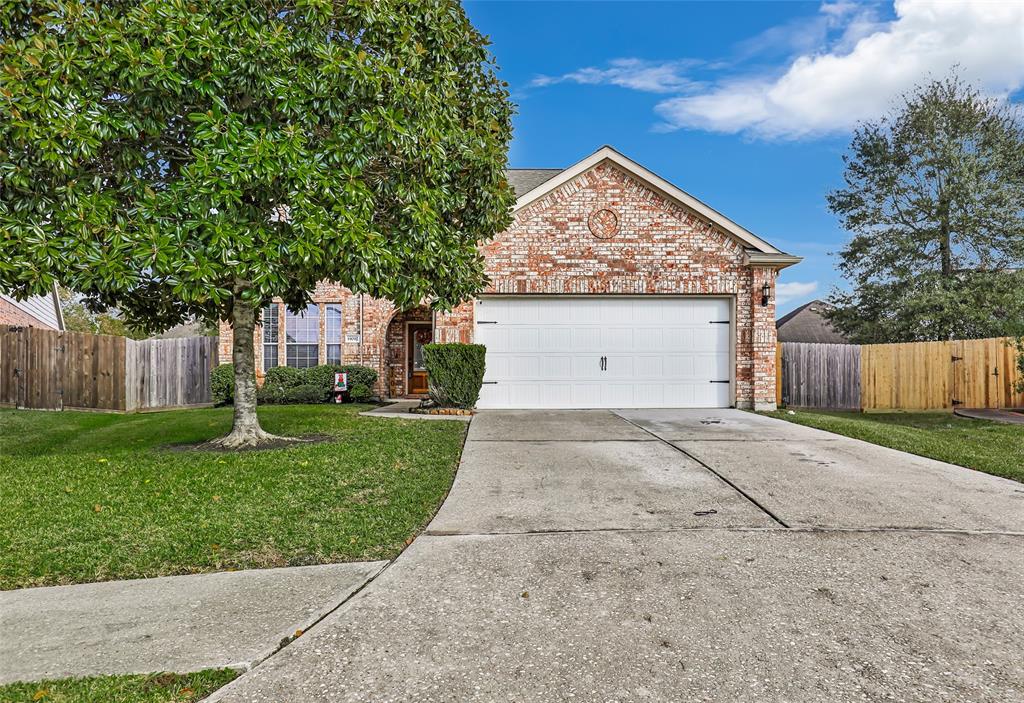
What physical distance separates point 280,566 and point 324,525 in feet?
2.14

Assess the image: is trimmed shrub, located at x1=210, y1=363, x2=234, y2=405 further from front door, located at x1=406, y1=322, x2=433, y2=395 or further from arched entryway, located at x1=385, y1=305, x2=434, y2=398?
front door, located at x1=406, y1=322, x2=433, y2=395

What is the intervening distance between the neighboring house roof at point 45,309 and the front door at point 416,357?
1212cm

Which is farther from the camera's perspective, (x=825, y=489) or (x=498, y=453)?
(x=498, y=453)

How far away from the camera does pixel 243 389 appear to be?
7.40 metres

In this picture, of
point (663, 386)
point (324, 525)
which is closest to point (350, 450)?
point (324, 525)

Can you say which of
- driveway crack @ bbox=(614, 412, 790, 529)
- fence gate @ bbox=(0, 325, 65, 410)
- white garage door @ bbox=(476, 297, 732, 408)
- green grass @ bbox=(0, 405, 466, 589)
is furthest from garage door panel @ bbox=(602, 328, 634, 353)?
fence gate @ bbox=(0, 325, 65, 410)

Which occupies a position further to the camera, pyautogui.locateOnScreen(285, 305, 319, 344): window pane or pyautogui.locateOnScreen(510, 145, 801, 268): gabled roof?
pyautogui.locateOnScreen(285, 305, 319, 344): window pane

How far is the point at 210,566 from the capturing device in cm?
367

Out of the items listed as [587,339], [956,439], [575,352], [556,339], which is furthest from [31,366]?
[956,439]

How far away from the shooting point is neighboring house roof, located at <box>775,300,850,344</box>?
27484mm

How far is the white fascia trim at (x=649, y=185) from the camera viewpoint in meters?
11.5

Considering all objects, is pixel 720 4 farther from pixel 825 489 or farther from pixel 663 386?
pixel 825 489

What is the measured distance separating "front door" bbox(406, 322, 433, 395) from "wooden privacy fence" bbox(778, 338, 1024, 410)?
9459 millimetres

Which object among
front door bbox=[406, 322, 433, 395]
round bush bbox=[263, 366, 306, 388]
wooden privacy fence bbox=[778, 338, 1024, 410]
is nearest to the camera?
wooden privacy fence bbox=[778, 338, 1024, 410]
